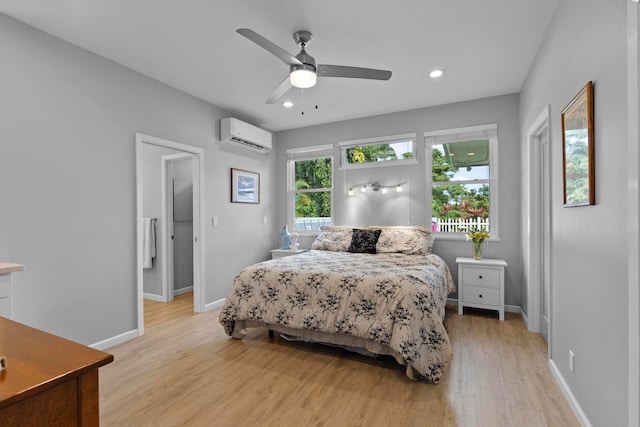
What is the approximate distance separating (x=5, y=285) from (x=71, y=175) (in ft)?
3.27

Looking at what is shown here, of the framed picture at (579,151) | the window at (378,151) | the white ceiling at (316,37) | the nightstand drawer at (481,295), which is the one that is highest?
the white ceiling at (316,37)

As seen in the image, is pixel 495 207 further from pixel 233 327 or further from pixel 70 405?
pixel 70 405

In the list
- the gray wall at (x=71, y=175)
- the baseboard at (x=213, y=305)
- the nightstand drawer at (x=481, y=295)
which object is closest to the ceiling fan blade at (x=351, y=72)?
the gray wall at (x=71, y=175)

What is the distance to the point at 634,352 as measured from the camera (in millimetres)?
1192

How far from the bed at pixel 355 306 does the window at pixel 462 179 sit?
3.26 feet

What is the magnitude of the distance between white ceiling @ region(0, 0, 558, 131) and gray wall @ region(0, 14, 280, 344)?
23 cm

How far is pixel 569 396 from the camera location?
6.38 feet

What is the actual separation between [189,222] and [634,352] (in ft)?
16.6

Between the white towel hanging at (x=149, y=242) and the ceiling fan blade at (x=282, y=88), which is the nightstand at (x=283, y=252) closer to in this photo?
the white towel hanging at (x=149, y=242)

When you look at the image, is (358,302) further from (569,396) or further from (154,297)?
(154,297)

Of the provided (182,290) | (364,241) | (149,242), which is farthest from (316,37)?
(182,290)

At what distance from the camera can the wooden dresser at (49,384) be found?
69 centimetres

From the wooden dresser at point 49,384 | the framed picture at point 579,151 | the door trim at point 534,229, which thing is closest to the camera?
the wooden dresser at point 49,384

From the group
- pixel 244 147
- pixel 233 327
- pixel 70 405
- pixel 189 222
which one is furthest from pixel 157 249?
pixel 70 405
